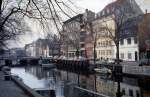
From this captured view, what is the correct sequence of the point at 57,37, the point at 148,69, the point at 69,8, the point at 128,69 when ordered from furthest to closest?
the point at 128,69, the point at 148,69, the point at 57,37, the point at 69,8

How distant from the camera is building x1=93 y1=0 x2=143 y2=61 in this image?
5022cm

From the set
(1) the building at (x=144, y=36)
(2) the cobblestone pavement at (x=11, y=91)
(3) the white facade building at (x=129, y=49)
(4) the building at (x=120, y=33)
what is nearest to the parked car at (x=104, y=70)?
(4) the building at (x=120, y=33)

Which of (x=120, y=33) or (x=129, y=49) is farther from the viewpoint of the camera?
(x=129, y=49)

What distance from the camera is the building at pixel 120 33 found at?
1977 inches

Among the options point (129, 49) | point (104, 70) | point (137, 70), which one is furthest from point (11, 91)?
point (129, 49)

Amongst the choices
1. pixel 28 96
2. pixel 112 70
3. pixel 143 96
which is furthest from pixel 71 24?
pixel 112 70

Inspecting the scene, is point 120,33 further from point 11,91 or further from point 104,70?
point 11,91

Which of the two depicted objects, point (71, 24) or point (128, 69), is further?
point (128, 69)

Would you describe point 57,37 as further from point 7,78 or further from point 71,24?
point 7,78

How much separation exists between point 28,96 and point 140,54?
5028 centimetres

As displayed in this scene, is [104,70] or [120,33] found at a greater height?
[120,33]

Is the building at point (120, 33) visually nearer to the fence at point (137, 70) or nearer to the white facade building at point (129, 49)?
the white facade building at point (129, 49)

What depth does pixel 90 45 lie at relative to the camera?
309ft

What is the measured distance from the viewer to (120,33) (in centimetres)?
6444
